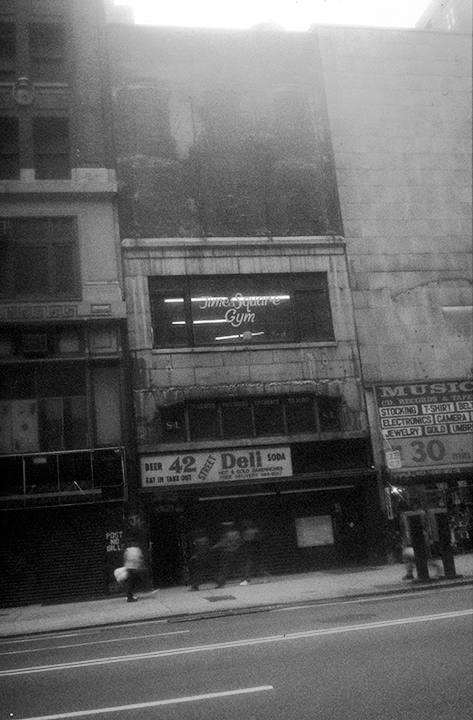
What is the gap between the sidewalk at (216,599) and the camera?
14859mm

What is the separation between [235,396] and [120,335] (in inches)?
173

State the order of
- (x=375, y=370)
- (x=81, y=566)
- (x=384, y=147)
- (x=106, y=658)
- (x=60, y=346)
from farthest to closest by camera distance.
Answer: (x=384, y=147) → (x=375, y=370) → (x=60, y=346) → (x=81, y=566) → (x=106, y=658)

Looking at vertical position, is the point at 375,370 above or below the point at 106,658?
above

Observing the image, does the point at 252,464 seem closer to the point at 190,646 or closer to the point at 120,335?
the point at 120,335

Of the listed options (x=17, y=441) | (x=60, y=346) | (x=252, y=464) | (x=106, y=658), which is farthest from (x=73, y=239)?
(x=106, y=658)

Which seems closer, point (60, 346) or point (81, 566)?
point (81, 566)

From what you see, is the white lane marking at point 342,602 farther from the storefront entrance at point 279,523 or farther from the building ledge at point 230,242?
the building ledge at point 230,242

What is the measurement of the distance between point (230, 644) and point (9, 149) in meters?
18.9

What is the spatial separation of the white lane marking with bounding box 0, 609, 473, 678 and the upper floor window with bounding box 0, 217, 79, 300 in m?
14.2

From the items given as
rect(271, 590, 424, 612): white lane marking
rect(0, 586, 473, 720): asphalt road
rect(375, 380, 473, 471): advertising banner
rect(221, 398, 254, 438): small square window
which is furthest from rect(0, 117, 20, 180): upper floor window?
rect(271, 590, 424, 612): white lane marking

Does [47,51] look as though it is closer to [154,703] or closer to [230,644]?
[230,644]

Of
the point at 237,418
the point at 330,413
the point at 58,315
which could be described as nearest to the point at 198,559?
the point at 237,418

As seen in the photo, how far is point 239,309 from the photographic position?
2303cm

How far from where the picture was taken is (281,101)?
2508cm
